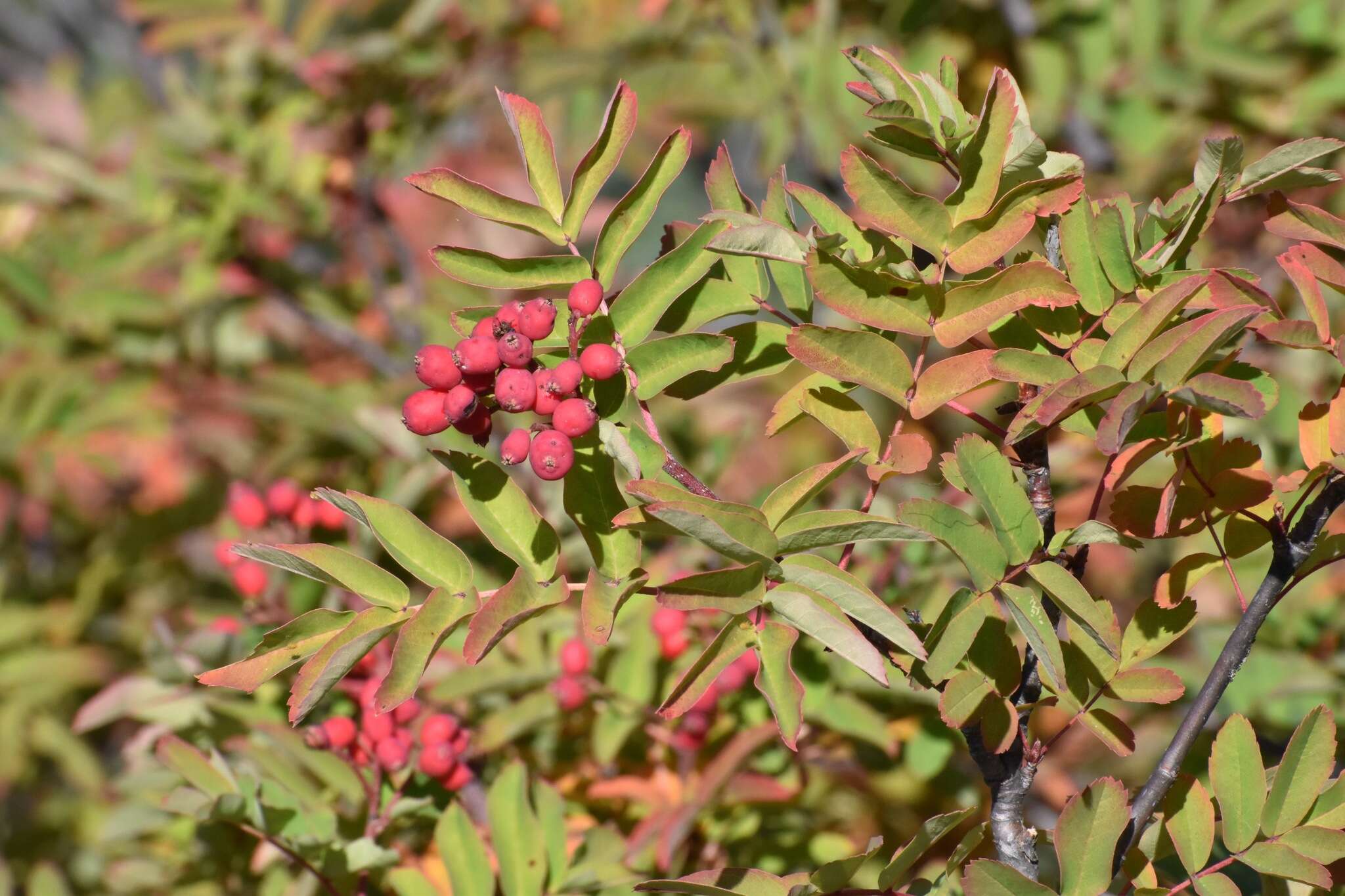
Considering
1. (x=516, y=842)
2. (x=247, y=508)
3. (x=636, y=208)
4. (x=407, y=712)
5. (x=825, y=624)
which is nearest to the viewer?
(x=825, y=624)

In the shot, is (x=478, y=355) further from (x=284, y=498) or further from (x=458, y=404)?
(x=284, y=498)

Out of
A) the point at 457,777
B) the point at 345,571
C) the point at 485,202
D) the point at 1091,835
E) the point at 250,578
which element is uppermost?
the point at 485,202

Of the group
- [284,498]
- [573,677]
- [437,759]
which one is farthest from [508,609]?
[284,498]

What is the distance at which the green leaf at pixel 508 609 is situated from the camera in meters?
0.62

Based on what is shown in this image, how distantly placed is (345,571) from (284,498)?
1.75ft

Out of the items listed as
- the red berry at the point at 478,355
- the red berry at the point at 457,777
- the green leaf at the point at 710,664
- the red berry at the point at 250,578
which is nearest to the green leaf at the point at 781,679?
the green leaf at the point at 710,664

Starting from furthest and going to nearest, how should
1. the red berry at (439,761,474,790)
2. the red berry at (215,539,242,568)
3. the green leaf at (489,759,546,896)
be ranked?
the red berry at (215,539,242,568), the red berry at (439,761,474,790), the green leaf at (489,759,546,896)

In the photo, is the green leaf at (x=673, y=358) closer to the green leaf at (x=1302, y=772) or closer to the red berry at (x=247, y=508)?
the green leaf at (x=1302, y=772)

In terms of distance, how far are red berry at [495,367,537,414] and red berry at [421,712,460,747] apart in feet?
1.47

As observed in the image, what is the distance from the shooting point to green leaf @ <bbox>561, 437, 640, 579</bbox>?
677mm

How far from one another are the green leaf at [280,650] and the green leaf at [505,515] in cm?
10

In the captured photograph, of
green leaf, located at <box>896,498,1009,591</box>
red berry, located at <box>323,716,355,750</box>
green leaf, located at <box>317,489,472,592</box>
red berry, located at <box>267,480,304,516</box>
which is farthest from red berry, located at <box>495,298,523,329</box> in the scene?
red berry, located at <box>267,480,304,516</box>

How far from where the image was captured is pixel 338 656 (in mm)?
639

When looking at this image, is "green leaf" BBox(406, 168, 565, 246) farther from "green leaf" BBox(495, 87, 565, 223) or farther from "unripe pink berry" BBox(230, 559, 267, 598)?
"unripe pink berry" BBox(230, 559, 267, 598)
